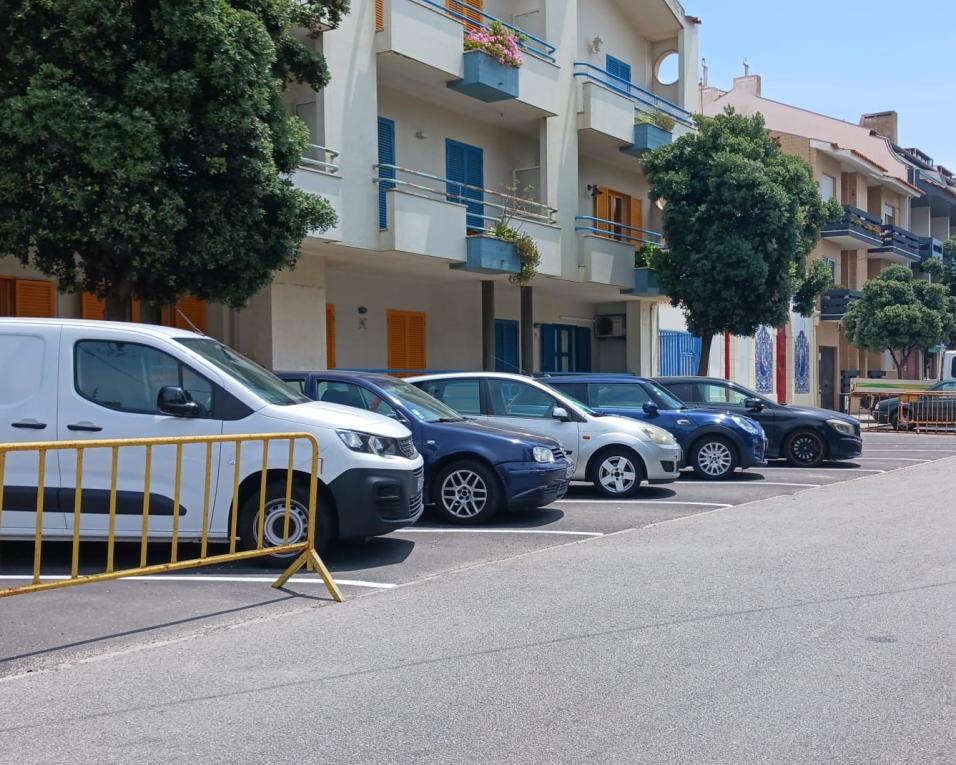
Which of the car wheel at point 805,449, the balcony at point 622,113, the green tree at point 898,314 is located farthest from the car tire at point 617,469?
the green tree at point 898,314

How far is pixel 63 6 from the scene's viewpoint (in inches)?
407

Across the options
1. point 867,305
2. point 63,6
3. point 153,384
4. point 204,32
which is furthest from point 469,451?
point 867,305

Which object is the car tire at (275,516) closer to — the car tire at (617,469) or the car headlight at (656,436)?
the car tire at (617,469)

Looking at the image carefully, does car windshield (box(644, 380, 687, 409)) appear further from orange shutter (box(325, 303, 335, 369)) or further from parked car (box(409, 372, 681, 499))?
orange shutter (box(325, 303, 335, 369))

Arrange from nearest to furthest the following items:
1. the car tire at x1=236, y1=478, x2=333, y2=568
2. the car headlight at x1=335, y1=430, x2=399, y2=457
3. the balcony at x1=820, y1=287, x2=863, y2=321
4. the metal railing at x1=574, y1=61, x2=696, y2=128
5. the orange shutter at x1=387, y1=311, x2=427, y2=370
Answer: the car tire at x1=236, y1=478, x2=333, y2=568 < the car headlight at x1=335, y1=430, x2=399, y2=457 < the orange shutter at x1=387, y1=311, x2=427, y2=370 < the metal railing at x1=574, y1=61, x2=696, y2=128 < the balcony at x1=820, y1=287, x2=863, y2=321

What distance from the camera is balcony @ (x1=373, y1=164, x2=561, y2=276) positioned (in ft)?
56.1

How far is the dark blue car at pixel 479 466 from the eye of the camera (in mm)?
10125

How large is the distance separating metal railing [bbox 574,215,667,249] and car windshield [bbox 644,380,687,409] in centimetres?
743

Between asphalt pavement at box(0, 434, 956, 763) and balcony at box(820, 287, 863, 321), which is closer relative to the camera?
asphalt pavement at box(0, 434, 956, 763)

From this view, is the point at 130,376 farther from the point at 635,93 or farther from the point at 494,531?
the point at 635,93

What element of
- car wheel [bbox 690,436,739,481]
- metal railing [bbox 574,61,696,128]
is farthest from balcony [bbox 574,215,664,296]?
car wheel [bbox 690,436,739,481]

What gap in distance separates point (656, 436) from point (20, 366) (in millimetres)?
7679

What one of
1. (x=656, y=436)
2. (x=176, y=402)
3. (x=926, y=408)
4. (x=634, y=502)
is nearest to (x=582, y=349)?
(x=926, y=408)

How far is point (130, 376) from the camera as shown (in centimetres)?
789
